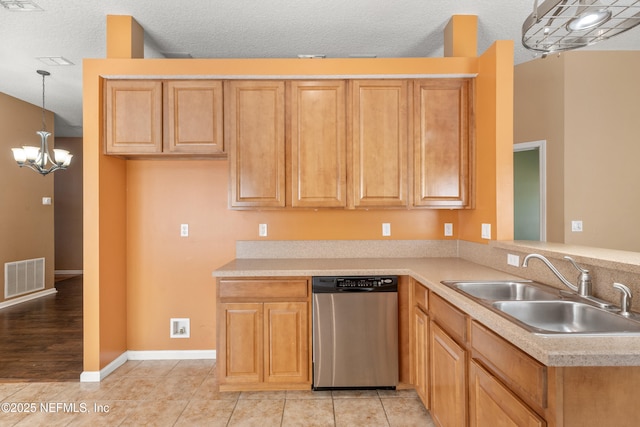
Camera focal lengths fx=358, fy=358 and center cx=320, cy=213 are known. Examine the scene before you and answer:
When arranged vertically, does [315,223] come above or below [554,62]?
below

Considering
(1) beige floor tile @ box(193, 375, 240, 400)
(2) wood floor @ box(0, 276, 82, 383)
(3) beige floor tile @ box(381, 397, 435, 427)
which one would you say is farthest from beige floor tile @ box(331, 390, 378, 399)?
(2) wood floor @ box(0, 276, 82, 383)

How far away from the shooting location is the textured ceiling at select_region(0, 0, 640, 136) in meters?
2.80

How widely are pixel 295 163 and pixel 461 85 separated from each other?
1.50m

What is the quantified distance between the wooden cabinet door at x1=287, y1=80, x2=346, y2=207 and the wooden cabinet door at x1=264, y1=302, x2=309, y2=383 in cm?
85

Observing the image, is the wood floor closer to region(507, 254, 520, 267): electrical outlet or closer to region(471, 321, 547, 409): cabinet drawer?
region(471, 321, 547, 409): cabinet drawer

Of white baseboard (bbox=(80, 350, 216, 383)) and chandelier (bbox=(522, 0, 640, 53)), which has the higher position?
chandelier (bbox=(522, 0, 640, 53))

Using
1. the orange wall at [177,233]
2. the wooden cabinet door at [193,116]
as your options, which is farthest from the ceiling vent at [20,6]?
the orange wall at [177,233]

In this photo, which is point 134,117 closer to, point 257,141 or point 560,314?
point 257,141

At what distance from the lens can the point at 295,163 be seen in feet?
9.62

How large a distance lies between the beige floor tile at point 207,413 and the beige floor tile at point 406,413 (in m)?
A: 1.08

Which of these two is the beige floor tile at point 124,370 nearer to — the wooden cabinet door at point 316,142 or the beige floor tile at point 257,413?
the beige floor tile at point 257,413

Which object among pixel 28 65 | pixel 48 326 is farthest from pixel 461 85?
pixel 48 326

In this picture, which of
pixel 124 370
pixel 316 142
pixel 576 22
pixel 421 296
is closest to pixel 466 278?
pixel 421 296

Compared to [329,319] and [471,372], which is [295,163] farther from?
[471,372]
